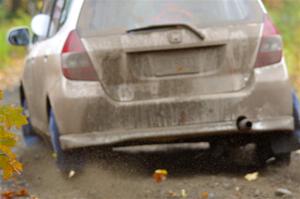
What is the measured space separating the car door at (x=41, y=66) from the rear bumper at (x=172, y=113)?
0.68m

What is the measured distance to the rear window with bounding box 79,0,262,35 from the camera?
819 centimetres

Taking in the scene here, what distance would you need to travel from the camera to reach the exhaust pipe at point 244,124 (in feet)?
26.3

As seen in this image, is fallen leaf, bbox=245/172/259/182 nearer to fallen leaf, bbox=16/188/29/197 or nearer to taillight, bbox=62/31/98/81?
taillight, bbox=62/31/98/81

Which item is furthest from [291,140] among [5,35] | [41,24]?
[5,35]

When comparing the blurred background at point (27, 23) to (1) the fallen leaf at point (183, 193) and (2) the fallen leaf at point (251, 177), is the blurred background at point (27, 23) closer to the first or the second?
(2) the fallen leaf at point (251, 177)

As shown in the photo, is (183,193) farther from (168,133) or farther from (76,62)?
(76,62)

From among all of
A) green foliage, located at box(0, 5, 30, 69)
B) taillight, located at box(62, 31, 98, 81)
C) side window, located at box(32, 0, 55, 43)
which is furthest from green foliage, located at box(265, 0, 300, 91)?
taillight, located at box(62, 31, 98, 81)

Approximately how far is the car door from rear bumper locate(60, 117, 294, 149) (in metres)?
0.81

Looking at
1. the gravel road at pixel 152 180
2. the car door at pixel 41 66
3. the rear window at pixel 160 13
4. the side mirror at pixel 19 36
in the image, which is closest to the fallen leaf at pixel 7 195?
the gravel road at pixel 152 180

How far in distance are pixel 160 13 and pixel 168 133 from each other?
96 centimetres

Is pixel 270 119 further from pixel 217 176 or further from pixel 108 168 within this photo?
pixel 108 168

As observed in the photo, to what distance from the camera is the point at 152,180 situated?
826cm

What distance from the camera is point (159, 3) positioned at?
841cm

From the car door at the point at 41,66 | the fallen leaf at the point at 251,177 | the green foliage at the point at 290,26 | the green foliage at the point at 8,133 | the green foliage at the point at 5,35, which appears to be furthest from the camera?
the green foliage at the point at 5,35
